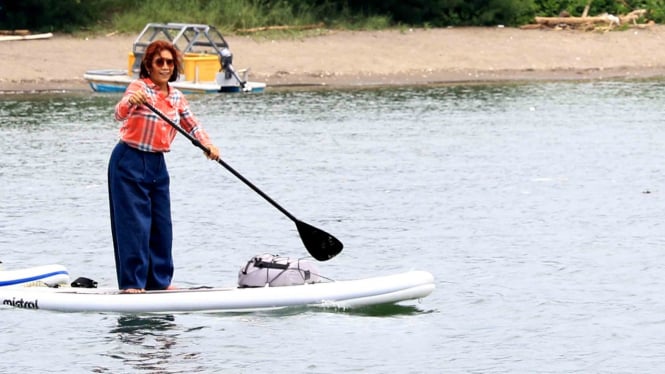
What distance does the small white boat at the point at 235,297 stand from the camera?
399 inches

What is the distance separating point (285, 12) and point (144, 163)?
25931 millimetres

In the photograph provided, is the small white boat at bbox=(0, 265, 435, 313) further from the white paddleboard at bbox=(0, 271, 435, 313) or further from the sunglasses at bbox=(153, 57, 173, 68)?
the sunglasses at bbox=(153, 57, 173, 68)

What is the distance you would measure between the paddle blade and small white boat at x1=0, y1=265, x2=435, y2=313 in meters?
0.41

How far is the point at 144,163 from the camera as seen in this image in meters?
9.74

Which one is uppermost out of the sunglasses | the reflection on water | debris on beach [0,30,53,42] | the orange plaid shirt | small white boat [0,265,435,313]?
the sunglasses

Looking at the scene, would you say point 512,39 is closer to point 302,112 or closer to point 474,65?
point 474,65

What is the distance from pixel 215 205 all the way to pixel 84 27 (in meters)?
19.1

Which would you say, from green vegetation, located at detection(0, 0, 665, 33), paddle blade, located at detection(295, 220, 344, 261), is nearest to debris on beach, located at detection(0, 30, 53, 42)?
green vegetation, located at detection(0, 0, 665, 33)

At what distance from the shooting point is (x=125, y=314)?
10188mm

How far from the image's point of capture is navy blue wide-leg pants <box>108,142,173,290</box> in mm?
9734

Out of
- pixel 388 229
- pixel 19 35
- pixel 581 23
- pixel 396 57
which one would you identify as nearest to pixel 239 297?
pixel 388 229

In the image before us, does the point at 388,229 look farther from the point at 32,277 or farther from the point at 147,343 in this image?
the point at 147,343

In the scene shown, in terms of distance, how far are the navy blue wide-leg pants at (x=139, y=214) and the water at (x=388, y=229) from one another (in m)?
0.35

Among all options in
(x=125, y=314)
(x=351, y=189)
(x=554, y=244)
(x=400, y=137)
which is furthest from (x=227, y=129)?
(x=125, y=314)
